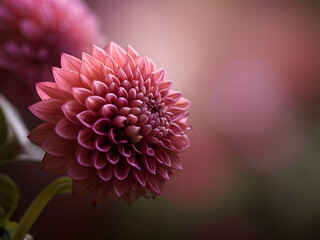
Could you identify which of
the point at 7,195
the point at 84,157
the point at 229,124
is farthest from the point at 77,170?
the point at 229,124

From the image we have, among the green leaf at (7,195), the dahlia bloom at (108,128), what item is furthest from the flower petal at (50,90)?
the green leaf at (7,195)

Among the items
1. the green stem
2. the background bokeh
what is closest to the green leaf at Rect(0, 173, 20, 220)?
the green stem

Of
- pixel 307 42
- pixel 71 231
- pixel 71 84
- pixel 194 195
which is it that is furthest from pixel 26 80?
pixel 307 42

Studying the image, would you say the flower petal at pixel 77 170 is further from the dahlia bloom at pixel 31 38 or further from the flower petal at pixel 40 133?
the dahlia bloom at pixel 31 38

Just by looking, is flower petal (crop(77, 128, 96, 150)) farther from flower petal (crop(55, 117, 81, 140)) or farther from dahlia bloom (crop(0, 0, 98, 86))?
dahlia bloom (crop(0, 0, 98, 86))

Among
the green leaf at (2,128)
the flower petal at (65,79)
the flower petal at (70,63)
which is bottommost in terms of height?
the green leaf at (2,128)

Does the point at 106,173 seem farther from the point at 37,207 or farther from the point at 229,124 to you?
the point at 229,124
